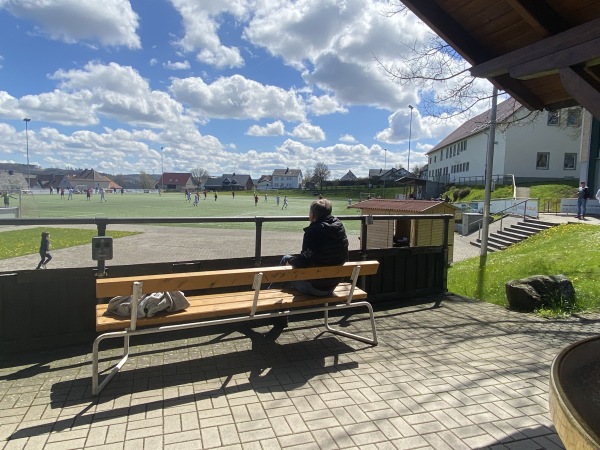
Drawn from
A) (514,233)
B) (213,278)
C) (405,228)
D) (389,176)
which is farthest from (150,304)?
(389,176)

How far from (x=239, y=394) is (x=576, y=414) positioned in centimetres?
273

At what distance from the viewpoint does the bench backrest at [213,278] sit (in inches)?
132

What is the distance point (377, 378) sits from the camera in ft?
12.5

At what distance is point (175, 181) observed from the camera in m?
141

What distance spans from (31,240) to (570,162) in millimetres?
51046

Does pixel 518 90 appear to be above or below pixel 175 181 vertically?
below

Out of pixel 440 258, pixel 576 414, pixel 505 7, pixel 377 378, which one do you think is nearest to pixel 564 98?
pixel 505 7

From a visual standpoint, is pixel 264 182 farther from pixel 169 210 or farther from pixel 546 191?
pixel 546 191

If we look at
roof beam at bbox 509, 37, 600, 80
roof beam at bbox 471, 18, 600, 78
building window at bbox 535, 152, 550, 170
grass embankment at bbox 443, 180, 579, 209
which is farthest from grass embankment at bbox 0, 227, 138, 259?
building window at bbox 535, 152, 550, 170

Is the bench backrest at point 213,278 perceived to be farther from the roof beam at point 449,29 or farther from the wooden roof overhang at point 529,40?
the roof beam at point 449,29

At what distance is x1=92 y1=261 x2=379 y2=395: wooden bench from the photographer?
135 inches

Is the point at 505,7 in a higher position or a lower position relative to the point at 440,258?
higher

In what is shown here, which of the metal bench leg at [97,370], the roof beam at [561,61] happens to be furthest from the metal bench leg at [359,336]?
the roof beam at [561,61]

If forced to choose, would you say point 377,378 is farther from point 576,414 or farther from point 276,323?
point 576,414
